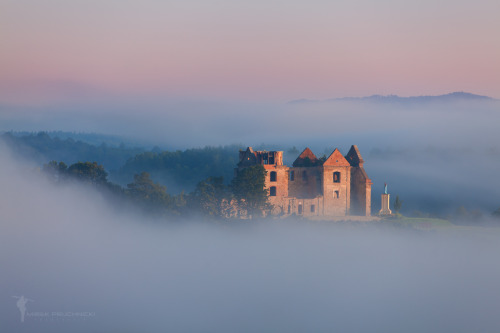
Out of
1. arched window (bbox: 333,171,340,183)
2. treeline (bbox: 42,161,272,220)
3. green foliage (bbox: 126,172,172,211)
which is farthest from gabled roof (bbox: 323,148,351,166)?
green foliage (bbox: 126,172,172,211)

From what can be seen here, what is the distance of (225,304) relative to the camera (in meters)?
109

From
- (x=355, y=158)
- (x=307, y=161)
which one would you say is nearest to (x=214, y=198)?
(x=307, y=161)

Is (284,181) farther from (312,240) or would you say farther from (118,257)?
(118,257)

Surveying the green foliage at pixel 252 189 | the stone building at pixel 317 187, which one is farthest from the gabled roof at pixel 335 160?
the green foliage at pixel 252 189

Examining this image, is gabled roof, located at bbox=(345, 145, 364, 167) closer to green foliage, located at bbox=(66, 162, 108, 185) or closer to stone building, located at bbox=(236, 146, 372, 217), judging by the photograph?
stone building, located at bbox=(236, 146, 372, 217)

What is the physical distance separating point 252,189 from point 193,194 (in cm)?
1766

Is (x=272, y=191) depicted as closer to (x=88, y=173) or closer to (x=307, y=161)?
(x=307, y=161)

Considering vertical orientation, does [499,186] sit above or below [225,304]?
above

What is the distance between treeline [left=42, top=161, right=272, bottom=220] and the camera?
8888 centimetres

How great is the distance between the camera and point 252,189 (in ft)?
290

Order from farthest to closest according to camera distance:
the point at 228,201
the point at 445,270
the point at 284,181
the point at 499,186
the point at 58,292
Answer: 1. the point at 499,186
2. the point at 445,270
3. the point at 58,292
4. the point at 228,201
5. the point at 284,181

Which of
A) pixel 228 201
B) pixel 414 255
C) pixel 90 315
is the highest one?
pixel 228 201

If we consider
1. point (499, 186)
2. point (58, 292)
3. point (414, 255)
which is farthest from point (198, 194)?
point (499, 186)

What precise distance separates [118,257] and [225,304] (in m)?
22.5
